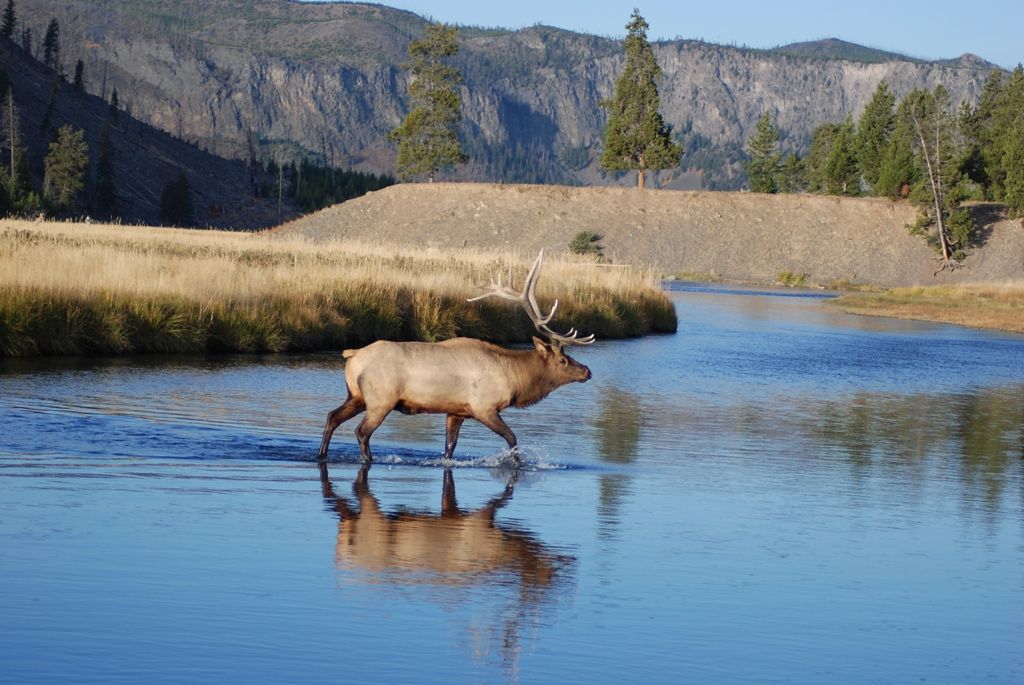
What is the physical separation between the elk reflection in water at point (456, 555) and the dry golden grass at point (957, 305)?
39.0 m

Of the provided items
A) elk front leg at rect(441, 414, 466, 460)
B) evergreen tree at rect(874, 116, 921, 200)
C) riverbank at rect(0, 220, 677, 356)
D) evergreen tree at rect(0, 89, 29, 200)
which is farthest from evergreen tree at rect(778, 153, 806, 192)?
elk front leg at rect(441, 414, 466, 460)

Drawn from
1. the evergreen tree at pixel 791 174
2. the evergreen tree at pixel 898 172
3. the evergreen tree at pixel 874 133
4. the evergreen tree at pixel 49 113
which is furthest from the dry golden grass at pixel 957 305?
the evergreen tree at pixel 49 113

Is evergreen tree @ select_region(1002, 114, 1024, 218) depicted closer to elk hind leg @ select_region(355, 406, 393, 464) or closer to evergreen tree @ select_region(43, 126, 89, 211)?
evergreen tree @ select_region(43, 126, 89, 211)

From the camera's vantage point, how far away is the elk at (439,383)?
12172 mm

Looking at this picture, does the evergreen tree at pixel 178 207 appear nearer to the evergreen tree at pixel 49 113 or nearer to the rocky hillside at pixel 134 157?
the rocky hillside at pixel 134 157

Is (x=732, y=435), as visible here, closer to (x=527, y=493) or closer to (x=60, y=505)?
(x=527, y=493)

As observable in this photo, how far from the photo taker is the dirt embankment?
89.9 m

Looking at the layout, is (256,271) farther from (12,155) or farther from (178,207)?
(178,207)

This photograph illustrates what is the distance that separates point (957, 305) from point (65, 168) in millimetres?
82684

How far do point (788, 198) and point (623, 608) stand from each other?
95.2 metres

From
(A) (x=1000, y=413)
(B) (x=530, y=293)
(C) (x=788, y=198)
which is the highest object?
(C) (x=788, y=198)

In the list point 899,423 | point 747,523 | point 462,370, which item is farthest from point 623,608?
point 899,423

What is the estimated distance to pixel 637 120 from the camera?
4131 inches

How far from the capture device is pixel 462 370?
12.4m
